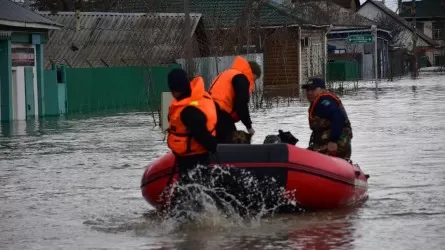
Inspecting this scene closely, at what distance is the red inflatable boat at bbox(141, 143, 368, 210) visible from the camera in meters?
11.9

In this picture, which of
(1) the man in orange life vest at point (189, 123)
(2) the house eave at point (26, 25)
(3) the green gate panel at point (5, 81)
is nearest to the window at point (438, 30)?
(2) the house eave at point (26, 25)

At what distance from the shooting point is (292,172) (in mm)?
12102

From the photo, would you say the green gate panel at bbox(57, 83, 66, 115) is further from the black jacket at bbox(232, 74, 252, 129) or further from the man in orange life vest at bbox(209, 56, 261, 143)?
the black jacket at bbox(232, 74, 252, 129)

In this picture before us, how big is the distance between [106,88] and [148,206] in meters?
30.2

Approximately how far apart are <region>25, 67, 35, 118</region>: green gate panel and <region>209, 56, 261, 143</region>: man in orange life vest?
80.3 feet

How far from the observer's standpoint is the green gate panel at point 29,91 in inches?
1454

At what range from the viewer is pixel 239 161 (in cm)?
1191

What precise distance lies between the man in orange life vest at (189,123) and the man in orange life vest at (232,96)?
3.22 ft

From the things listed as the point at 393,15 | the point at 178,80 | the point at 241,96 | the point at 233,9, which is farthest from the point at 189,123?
the point at 393,15

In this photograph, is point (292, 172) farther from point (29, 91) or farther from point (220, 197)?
point (29, 91)

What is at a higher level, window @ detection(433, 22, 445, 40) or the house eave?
window @ detection(433, 22, 445, 40)

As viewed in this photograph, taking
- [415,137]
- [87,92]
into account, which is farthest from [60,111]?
[415,137]

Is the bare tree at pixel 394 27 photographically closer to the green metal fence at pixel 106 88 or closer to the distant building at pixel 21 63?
the green metal fence at pixel 106 88

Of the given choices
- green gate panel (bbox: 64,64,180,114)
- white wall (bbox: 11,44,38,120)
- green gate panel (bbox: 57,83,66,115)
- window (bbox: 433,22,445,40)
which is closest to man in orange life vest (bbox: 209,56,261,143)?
white wall (bbox: 11,44,38,120)
